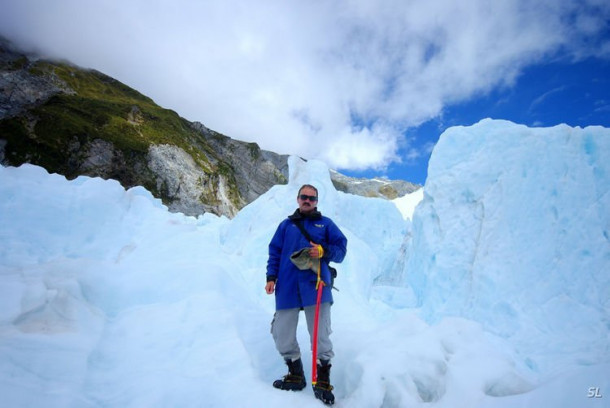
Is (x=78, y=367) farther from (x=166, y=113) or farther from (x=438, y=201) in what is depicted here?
(x=166, y=113)

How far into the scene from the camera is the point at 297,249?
8.70 ft

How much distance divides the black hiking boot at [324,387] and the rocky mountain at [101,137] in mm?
44152

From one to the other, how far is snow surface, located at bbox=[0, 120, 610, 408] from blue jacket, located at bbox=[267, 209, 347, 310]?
64 centimetres

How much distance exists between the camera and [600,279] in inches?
187

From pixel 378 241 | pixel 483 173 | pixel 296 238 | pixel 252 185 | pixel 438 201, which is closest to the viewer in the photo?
pixel 296 238

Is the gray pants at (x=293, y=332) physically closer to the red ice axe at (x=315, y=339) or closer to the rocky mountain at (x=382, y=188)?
Answer: the red ice axe at (x=315, y=339)

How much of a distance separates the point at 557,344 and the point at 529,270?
120 centimetres

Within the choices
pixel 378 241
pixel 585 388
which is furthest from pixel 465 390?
pixel 378 241

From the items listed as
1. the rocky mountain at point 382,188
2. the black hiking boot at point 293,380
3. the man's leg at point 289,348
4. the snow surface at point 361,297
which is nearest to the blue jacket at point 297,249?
the man's leg at point 289,348

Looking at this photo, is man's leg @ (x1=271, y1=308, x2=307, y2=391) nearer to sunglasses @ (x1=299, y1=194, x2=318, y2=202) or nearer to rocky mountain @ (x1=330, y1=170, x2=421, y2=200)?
sunglasses @ (x1=299, y1=194, x2=318, y2=202)

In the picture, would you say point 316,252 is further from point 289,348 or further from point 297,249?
point 289,348

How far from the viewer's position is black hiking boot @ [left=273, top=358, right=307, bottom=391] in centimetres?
233

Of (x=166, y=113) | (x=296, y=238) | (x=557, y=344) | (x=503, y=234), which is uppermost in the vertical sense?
(x=166, y=113)

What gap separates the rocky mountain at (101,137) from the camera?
37.3 metres
